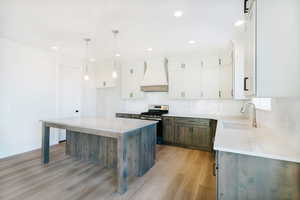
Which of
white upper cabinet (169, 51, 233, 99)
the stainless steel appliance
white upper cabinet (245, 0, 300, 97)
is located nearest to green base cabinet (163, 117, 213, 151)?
the stainless steel appliance

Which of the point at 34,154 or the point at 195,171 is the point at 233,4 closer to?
the point at 195,171

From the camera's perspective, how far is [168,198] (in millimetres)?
1957

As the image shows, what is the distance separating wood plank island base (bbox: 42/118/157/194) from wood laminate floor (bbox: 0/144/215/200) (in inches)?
5.8

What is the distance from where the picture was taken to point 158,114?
445cm

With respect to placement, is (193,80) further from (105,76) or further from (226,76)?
(105,76)

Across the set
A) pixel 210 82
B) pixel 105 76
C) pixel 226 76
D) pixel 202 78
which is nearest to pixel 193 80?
pixel 202 78

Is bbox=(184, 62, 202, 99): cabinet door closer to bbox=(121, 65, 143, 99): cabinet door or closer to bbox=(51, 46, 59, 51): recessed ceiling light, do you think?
bbox=(121, 65, 143, 99): cabinet door

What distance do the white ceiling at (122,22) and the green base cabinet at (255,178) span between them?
6.22ft

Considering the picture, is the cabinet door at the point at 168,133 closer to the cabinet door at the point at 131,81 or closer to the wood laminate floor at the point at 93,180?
the wood laminate floor at the point at 93,180

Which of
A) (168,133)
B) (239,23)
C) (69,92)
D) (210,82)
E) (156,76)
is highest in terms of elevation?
(239,23)

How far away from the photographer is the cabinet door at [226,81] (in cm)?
369

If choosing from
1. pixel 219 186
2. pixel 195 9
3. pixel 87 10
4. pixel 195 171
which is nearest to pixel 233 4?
pixel 195 9

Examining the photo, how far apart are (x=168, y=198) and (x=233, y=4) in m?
2.71

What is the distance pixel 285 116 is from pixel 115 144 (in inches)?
97.8
